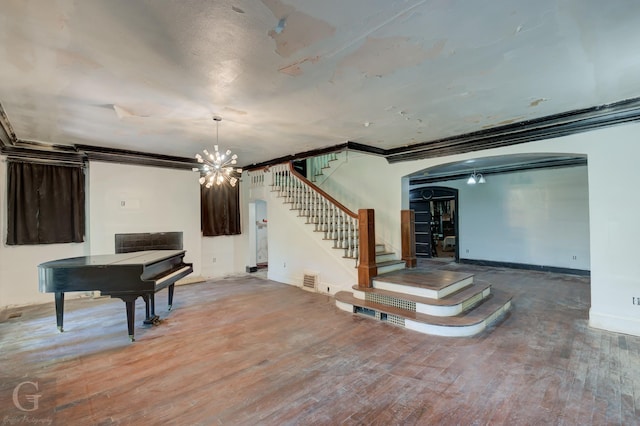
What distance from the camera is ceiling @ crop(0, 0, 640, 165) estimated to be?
1.89 meters

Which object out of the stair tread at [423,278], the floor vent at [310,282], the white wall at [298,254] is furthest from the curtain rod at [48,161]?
the stair tread at [423,278]

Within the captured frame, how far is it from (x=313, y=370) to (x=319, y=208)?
3.72m

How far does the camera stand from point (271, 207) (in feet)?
23.1

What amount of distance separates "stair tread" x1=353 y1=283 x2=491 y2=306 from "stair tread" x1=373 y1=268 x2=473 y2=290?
159 millimetres

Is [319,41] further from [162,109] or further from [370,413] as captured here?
[370,413]

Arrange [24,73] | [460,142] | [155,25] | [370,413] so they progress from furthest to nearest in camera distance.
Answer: [460,142] → [24,73] → [370,413] → [155,25]

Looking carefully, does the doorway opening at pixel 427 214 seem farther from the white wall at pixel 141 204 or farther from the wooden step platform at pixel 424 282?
the white wall at pixel 141 204

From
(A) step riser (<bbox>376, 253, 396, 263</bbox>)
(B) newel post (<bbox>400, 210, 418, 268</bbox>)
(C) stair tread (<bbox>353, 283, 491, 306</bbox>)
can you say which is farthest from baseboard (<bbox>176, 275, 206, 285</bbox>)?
(B) newel post (<bbox>400, 210, 418, 268</bbox>)

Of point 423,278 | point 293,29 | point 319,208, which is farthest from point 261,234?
point 293,29

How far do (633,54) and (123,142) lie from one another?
6.62m

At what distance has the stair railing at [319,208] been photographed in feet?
18.1

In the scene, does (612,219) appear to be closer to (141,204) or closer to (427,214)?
(427,214)

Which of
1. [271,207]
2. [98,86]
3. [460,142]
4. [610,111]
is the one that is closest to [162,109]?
[98,86]

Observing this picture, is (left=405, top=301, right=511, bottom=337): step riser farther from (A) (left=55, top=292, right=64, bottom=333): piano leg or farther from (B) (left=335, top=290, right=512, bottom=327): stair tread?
(A) (left=55, top=292, right=64, bottom=333): piano leg
